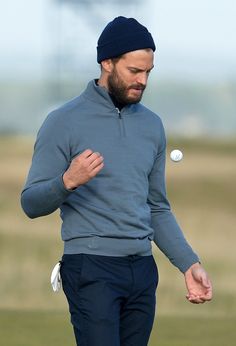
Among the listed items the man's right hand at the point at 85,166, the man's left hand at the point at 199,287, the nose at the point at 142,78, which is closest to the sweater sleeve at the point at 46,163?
the man's right hand at the point at 85,166

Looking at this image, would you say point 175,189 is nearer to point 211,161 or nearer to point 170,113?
point 211,161

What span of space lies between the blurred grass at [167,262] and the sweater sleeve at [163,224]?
3942 mm

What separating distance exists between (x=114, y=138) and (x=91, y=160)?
0.43m

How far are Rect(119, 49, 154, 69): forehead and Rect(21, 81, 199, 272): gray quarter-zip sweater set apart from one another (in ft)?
0.51

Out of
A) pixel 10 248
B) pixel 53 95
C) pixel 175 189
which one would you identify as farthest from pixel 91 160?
pixel 53 95

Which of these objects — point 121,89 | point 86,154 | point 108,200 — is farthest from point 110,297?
point 121,89

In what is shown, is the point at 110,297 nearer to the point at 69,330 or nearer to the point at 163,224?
the point at 163,224

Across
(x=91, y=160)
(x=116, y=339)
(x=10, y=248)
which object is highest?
(x=91, y=160)

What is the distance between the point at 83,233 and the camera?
5.57m

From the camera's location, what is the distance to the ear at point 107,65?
571 centimetres

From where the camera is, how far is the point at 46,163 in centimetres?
554

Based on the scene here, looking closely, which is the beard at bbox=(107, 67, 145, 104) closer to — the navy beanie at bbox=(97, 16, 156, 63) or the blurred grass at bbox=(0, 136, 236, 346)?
the navy beanie at bbox=(97, 16, 156, 63)

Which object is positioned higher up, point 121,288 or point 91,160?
point 91,160

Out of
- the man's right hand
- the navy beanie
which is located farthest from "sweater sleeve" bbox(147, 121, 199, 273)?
the man's right hand
